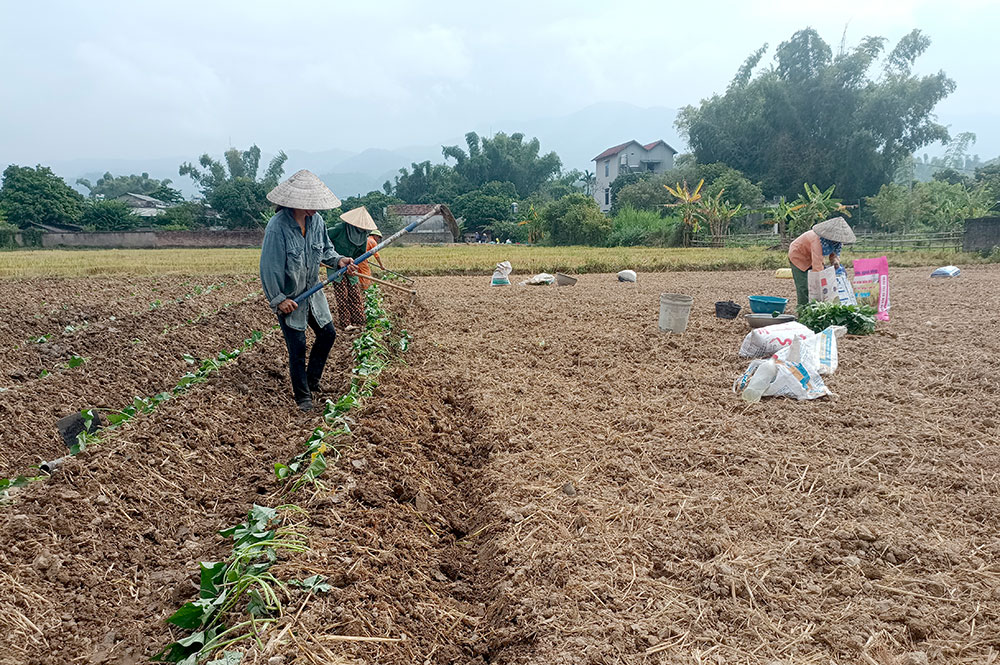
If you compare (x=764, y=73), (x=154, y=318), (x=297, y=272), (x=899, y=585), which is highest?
(x=764, y=73)

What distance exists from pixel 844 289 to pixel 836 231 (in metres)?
0.70

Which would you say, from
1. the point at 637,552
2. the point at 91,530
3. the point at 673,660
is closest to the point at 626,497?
the point at 637,552

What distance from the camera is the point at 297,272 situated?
455cm

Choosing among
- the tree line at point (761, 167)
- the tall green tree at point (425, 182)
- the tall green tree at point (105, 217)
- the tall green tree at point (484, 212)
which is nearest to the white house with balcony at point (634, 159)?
the tree line at point (761, 167)

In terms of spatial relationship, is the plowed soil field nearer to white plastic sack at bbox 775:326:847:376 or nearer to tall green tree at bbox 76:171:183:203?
white plastic sack at bbox 775:326:847:376

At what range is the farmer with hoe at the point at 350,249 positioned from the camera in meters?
7.04

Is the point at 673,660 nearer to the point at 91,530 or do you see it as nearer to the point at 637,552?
the point at 637,552

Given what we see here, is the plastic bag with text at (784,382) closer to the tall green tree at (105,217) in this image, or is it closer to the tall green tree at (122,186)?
the tall green tree at (105,217)

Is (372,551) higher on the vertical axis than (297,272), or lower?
lower

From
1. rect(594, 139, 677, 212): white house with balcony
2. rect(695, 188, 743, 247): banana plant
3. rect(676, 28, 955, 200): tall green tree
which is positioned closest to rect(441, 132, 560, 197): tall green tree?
rect(594, 139, 677, 212): white house with balcony

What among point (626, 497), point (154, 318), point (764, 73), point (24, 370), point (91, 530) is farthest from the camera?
point (764, 73)

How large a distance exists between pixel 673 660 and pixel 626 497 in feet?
3.87

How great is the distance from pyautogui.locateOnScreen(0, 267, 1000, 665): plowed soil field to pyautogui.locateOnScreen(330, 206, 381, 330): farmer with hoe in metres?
1.65

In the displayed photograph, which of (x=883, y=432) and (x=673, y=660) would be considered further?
(x=883, y=432)
